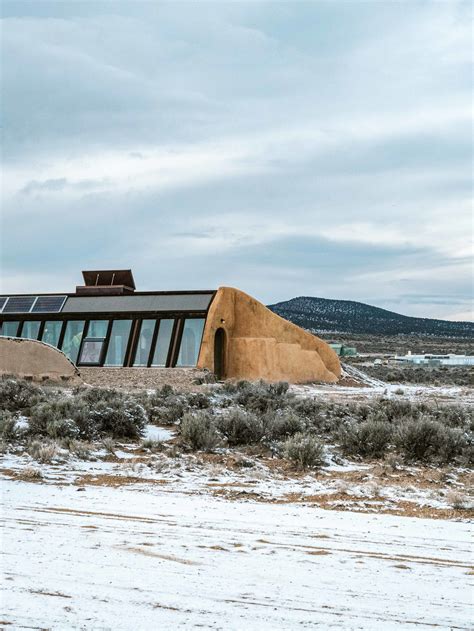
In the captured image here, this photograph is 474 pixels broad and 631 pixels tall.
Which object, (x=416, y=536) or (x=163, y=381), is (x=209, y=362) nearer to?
(x=163, y=381)

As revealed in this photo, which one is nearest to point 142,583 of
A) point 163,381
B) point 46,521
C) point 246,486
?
point 46,521

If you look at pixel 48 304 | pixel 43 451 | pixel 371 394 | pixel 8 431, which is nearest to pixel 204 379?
pixel 371 394

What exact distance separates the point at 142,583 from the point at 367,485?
482cm

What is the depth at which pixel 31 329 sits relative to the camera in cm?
2888

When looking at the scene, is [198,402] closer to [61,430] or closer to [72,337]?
[61,430]

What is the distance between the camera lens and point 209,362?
1029 inches

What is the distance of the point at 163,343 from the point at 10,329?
7248mm

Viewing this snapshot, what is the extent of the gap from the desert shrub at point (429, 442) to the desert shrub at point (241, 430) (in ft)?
8.15

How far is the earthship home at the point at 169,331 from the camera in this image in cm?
2686

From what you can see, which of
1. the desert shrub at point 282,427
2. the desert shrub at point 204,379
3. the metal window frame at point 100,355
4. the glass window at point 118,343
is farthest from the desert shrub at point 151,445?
the metal window frame at point 100,355

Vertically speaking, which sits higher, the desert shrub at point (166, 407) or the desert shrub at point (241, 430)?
the desert shrub at point (241, 430)

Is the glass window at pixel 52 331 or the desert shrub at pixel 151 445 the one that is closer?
the desert shrub at pixel 151 445

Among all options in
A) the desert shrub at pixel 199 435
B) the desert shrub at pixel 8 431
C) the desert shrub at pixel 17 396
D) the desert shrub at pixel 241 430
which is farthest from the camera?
the desert shrub at pixel 17 396

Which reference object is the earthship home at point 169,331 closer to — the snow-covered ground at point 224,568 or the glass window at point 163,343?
the glass window at point 163,343
